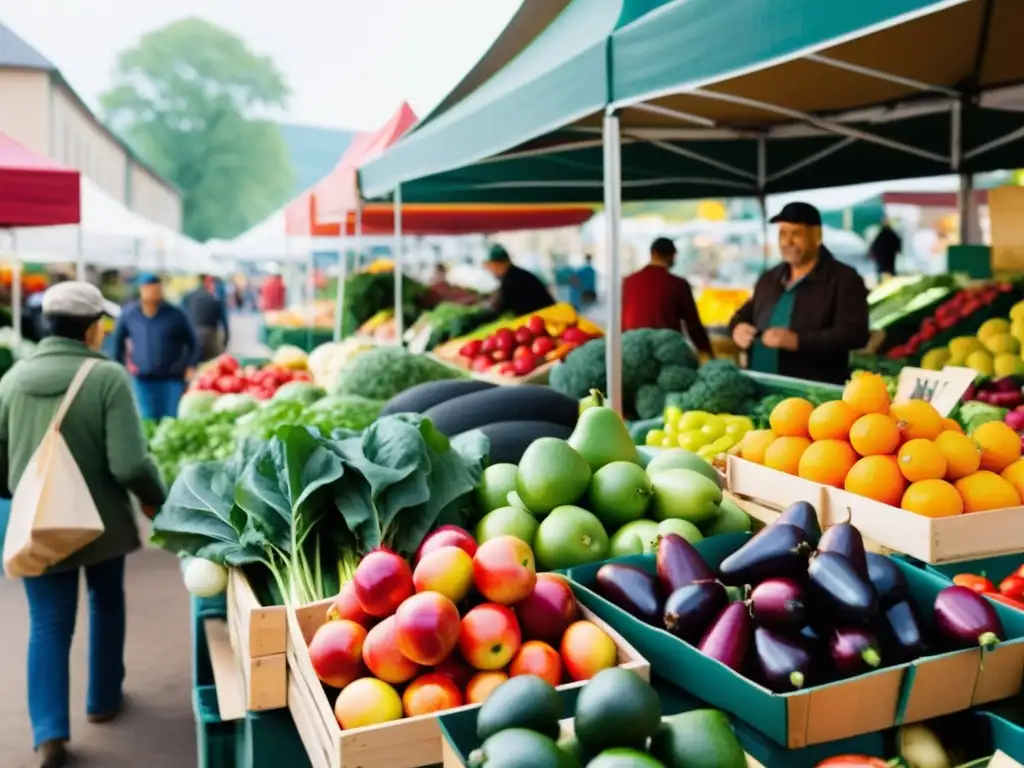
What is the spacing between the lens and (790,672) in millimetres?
1831

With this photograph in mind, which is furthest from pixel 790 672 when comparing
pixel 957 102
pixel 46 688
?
pixel 957 102

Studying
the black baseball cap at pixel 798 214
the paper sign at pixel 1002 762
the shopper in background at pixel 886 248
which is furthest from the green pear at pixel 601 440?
the shopper in background at pixel 886 248

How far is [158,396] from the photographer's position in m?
9.47

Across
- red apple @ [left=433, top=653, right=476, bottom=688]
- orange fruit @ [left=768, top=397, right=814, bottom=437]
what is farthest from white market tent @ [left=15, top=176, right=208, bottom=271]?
red apple @ [left=433, top=653, right=476, bottom=688]

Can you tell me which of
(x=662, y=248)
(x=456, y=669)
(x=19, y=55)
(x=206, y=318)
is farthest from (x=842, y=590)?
(x=19, y=55)

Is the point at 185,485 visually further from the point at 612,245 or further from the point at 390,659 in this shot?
the point at 612,245

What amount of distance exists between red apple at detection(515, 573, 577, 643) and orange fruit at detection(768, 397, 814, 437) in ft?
3.40

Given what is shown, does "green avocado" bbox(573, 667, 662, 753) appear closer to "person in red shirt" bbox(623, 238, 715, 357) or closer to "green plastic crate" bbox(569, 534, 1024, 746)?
"green plastic crate" bbox(569, 534, 1024, 746)

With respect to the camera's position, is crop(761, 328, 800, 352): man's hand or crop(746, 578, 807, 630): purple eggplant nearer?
crop(746, 578, 807, 630): purple eggplant

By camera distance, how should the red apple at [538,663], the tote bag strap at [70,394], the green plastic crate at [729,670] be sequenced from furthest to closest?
the tote bag strap at [70,394] < the red apple at [538,663] < the green plastic crate at [729,670]

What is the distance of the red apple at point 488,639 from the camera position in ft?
6.63

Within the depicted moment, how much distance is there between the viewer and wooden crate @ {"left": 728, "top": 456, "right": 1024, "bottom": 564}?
238 centimetres

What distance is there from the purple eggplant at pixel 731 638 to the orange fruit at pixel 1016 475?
1041mm

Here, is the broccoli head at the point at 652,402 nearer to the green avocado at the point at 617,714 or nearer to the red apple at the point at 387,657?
the red apple at the point at 387,657
